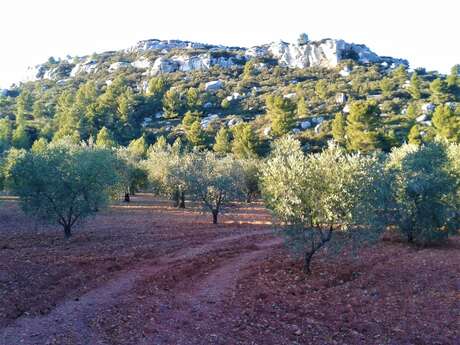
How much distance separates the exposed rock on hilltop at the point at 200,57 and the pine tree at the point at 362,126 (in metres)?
60.6

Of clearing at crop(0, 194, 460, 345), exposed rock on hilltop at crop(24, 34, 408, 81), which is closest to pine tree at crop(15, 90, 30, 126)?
exposed rock on hilltop at crop(24, 34, 408, 81)

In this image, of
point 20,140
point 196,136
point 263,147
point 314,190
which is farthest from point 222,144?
point 314,190

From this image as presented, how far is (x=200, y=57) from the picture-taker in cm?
13725

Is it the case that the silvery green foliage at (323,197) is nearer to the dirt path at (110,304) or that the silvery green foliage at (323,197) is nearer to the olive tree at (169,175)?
the dirt path at (110,304)

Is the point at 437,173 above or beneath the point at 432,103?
beneath

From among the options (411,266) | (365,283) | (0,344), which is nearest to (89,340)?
(0,344)

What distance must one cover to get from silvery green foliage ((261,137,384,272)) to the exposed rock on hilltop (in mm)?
111463

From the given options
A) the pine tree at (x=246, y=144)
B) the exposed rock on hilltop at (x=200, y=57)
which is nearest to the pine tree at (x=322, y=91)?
the exposed rock on hilltop at (x=200, y=57)

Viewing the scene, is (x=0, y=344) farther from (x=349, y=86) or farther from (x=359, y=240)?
(x=349, y=86)

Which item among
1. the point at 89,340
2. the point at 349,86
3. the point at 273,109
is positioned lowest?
the point at 89,340

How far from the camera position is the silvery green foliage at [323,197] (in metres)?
16.0

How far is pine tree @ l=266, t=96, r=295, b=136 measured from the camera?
7369 cm

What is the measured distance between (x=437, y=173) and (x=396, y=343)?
16.3 m

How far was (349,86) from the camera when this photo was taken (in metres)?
98.0
